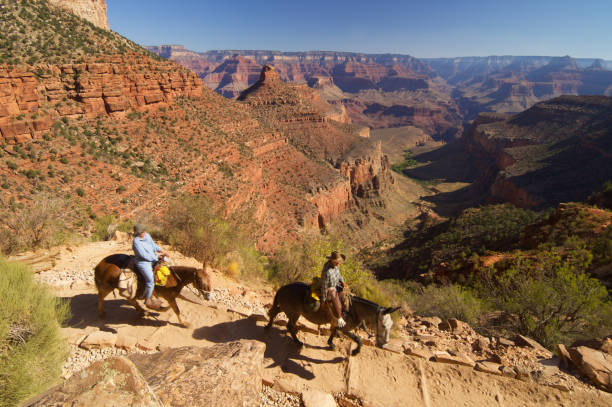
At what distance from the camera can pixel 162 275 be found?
25.8ft

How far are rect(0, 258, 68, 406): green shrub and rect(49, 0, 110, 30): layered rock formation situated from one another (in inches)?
1824

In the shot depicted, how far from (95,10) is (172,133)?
2936 centimetres

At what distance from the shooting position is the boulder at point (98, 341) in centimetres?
652

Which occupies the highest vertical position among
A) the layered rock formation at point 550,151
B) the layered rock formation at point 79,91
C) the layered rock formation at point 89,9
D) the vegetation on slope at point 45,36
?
the layered rock formation at point 89,9

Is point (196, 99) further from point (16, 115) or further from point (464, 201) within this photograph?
point (464, 201)

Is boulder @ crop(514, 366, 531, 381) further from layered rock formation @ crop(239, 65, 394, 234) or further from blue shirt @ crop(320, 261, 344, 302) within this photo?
layered rock formation @ crop(239, 65, 394, 234)

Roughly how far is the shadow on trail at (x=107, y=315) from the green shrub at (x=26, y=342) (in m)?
1.69

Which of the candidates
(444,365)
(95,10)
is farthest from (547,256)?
(95,10)

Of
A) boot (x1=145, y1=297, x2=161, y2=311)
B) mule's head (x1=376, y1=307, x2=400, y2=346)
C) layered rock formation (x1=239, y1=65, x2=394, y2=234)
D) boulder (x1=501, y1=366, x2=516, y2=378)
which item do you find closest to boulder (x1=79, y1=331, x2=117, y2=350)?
boot (x1=145, y1=297, x2=161, y2=311)

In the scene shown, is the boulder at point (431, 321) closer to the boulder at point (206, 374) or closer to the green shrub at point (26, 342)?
the boulder at point (206, 374)

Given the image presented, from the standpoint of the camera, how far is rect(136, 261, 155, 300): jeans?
24.8 feet

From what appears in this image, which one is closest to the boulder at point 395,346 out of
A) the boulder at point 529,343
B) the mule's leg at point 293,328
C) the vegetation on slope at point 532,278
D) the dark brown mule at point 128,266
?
the mule's leg at point 293,328

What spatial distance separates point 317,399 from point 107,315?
6223 mm

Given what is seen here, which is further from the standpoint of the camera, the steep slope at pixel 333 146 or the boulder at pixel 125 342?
the steep slope at pixel 333 146
